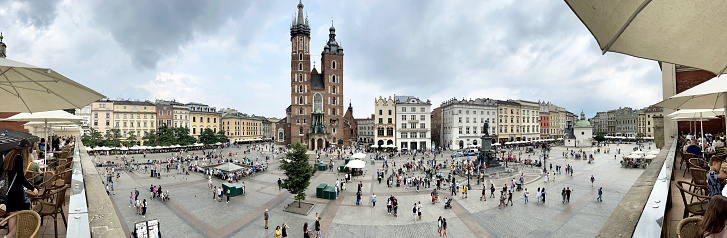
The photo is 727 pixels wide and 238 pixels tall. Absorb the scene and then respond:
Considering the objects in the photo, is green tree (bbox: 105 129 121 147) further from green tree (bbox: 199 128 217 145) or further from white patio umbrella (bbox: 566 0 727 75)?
white patio umbrella (bbox: 566 0 727 75)

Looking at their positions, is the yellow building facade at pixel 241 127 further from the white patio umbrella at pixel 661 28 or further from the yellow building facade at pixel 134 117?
the white patio umbrella at pixel 661 28

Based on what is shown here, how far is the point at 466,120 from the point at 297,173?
1827 inches

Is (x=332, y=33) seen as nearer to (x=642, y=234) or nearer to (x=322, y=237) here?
(x=322, y=237)

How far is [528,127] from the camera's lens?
2554 inches

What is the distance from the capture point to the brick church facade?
61750 millimetres

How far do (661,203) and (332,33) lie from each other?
70290 mm

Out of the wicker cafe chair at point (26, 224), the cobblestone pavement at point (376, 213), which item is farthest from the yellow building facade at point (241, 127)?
the wicker cafe chair at point (26, 224)

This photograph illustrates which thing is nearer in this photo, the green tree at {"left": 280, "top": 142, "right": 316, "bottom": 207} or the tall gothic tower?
the green tree at {"left": 280, "top": 142, "right": 316, "bottom": 207}

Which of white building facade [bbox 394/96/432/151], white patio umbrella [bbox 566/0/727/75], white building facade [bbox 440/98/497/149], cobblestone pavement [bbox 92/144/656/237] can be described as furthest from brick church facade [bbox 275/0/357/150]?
white patio umbrella [bbox 566/0/727/75]

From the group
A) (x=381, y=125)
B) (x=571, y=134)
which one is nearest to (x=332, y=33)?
(x=381, y=125)

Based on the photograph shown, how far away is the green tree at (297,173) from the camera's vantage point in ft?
53.4

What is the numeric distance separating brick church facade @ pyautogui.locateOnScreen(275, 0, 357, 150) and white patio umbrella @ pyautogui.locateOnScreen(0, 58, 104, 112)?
181 feet

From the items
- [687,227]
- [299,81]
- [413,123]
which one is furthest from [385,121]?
[687,227]

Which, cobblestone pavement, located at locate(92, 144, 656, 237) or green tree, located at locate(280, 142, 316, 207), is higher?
green tree, located at locate(280, 142, 316, 207)
